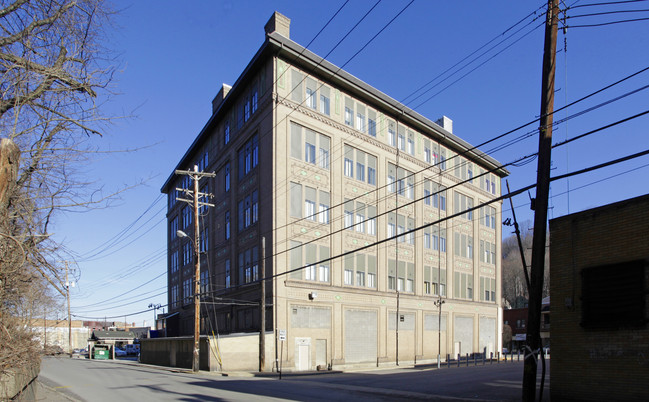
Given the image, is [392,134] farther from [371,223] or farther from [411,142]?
[371,223]

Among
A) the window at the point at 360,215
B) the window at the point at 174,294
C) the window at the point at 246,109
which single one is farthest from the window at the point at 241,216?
the window at the point at 174,294

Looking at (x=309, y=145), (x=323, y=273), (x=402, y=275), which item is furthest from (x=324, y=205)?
(x=402, y=275)

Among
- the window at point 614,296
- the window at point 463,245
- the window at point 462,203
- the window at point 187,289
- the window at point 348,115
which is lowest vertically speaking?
the window at point 187,289

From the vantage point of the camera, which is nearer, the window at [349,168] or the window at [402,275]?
the window at [349,168]

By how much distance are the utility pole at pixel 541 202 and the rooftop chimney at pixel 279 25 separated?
29.9 metres

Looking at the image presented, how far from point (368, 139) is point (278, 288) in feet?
53.6

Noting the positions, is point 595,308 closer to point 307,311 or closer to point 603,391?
point 603,391

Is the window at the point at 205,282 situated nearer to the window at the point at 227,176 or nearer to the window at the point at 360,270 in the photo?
the window at the point at 227,176

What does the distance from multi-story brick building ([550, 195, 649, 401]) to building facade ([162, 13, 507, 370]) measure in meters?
15.9

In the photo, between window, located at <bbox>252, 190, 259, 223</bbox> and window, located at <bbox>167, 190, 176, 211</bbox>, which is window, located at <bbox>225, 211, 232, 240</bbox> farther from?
window, located at <bbox>167, 190, 176, 211</bbox>

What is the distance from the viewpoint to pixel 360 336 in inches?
1636

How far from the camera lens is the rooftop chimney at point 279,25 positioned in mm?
39900

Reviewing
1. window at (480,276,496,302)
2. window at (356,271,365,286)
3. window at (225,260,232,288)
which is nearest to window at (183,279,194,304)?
window at (225,260,232,288)

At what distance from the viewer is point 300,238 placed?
125ft
